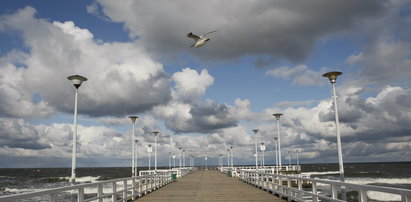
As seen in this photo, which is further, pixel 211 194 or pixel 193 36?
pixel 211 194

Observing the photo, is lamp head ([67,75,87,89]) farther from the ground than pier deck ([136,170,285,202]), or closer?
farther from the ground

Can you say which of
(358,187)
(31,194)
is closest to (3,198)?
(31,194)

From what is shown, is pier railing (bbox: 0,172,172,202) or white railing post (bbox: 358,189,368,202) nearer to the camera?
pier railing (bbox: 0,172,172,202)

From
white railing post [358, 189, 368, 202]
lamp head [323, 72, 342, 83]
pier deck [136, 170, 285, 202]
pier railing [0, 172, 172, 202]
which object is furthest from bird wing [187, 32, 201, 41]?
white railing post [358, 189, 368, 202]

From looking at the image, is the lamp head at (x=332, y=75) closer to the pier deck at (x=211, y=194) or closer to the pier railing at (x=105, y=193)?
the pier deck at (x=211, y=194)

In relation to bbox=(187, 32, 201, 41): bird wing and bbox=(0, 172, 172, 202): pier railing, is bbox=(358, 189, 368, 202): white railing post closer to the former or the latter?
bbox=(0, 172, 172, 202): pier railing

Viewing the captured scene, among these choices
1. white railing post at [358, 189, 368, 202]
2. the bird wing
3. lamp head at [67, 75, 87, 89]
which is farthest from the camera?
the bird wing

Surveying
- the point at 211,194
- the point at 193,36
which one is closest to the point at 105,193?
the point at 211,194

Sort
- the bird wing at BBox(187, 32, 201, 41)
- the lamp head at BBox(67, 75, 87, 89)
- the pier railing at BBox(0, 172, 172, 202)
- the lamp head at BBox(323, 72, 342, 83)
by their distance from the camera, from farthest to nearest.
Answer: the lamp head at BBox(323, 72, 342, 83), the bird wing at BBox(187, 32, 201, 41), the lamp head at BBox(67, 75, 87, 89), the pier railing at BBox(0, 172, 172, 202)

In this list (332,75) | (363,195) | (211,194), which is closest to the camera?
(363,195)

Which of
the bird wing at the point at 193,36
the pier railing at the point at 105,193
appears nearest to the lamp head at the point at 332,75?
the bird wing at the point at 193,36

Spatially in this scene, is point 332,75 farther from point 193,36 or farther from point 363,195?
point 363,195

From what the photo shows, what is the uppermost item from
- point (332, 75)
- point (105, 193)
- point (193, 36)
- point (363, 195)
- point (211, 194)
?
point (193, 36)

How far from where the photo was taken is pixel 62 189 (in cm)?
860
